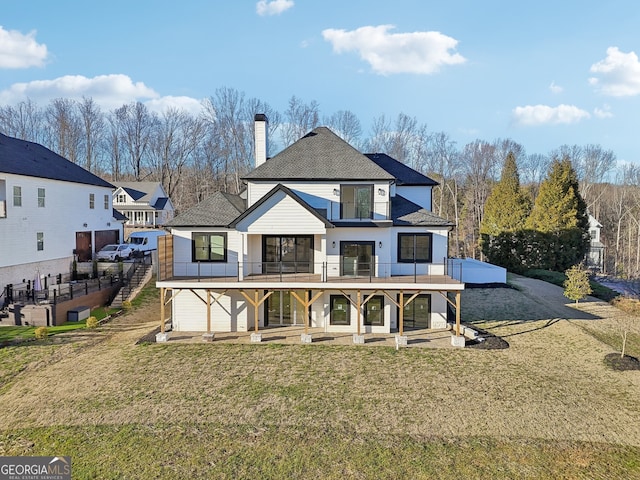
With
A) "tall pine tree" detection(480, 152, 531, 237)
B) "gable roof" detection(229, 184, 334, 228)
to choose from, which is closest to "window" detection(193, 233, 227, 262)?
"gable roof" detection(229, 184, 334, 228)

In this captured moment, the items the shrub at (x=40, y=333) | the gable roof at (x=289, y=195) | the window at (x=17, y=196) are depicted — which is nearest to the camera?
the shrub at (x=40, y=333)

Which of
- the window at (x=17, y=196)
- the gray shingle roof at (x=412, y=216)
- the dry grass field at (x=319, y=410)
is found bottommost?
the dry grass field at (x=319, y=410)

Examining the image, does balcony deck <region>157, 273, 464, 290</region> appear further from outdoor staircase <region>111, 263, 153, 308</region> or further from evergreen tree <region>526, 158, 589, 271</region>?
evergreen tree <region>526, 158, 589, 271</region>

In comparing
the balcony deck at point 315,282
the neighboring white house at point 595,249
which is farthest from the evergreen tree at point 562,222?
the balcony deck at point 315,282

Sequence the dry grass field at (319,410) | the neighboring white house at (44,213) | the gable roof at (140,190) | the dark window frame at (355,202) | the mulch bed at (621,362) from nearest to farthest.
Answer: the dry grass field at (319,410)
the mulch bed at (621,362)
the dark window frame at (355,202)
the neighboring white house at (44,213)
the gable roof at (140,190)

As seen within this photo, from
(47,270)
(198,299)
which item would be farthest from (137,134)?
(198,299)

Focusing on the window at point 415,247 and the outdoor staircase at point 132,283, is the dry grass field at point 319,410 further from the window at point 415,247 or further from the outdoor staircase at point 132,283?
the outdoor staircase at point 132,283

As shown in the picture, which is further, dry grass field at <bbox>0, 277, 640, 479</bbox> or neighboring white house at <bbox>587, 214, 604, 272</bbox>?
neighboring white house at <bbox>587, 214, 604, 272</bbox>
